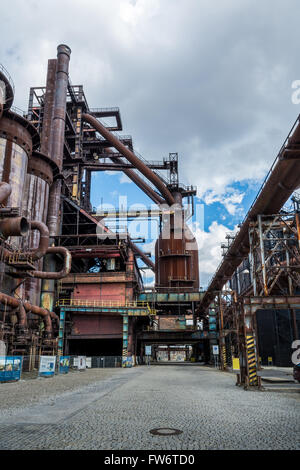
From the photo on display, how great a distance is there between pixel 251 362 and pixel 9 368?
1215 centimetres

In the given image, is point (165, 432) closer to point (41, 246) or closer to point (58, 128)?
point (41, 246)

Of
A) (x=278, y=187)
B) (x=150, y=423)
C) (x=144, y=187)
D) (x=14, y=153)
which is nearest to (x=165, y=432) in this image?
(x=150, y=423)

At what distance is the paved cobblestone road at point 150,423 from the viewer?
5785mm

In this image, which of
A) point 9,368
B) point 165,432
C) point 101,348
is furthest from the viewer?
point 101,348

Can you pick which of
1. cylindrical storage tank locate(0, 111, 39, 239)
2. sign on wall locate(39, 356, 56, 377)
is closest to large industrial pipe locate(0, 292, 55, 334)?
sign on wall locate(39, 356, 56, 377)

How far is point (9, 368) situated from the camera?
1861cm

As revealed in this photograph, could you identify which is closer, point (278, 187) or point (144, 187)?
point (278, 187)

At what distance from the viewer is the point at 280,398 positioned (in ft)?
40.0

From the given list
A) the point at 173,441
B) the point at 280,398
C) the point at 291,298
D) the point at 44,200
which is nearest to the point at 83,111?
the point at 44,200

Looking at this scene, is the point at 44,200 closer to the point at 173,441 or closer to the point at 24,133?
the point at 24,133

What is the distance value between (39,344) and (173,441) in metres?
28.8

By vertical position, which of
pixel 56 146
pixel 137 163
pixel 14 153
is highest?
pixel 137 163

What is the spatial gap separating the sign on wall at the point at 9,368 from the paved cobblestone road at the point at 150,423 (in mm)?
7605

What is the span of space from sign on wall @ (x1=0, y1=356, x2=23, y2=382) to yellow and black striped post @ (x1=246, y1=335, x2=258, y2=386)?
11964 millimetres
